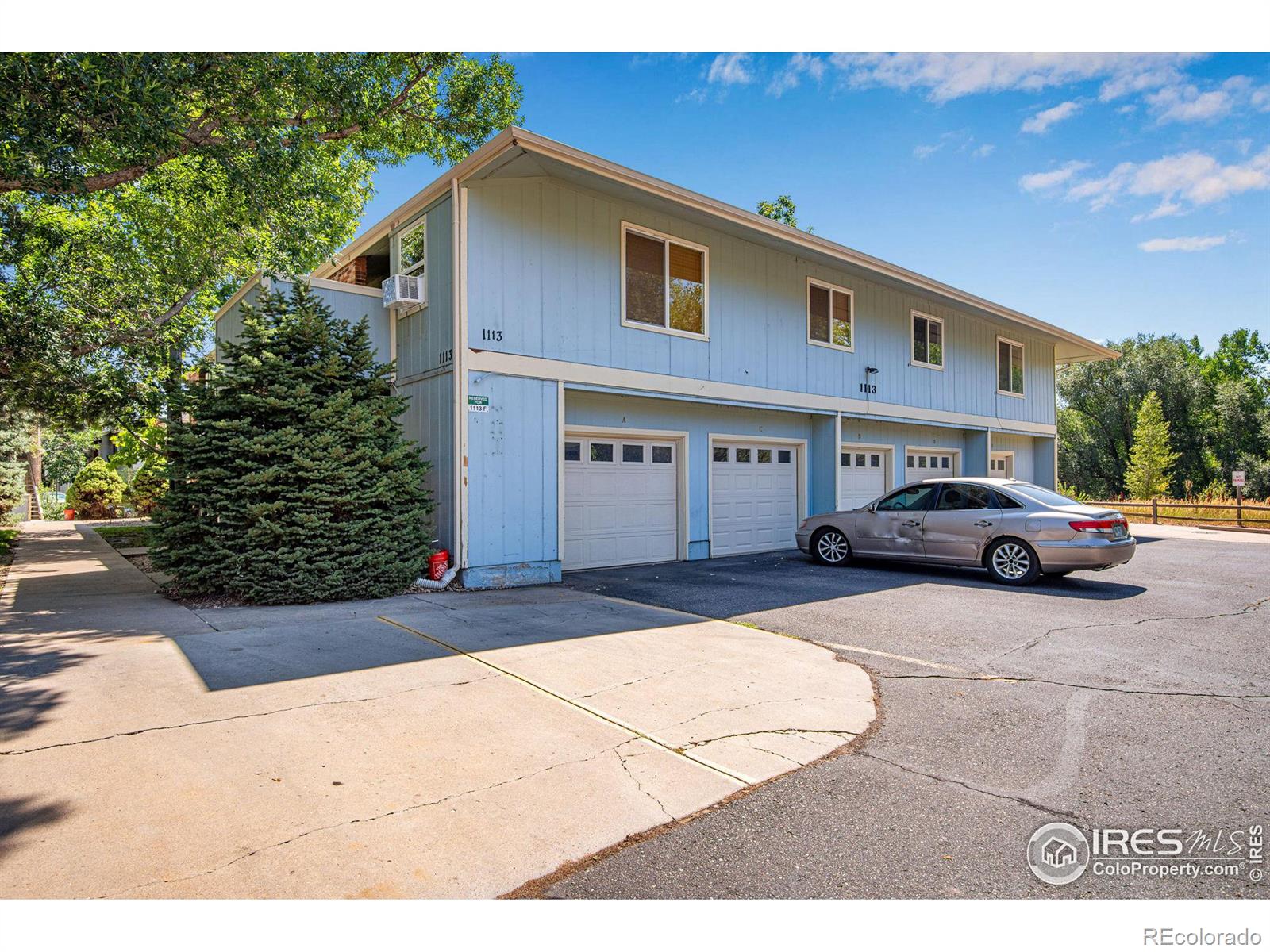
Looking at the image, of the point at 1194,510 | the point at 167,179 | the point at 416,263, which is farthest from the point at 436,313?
the point at 1194,510

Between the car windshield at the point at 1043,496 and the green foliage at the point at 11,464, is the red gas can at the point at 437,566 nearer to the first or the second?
the car windshield at the point at 1043,496

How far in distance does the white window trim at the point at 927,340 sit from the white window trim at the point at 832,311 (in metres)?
2.07

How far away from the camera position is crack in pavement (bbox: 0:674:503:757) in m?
3.43

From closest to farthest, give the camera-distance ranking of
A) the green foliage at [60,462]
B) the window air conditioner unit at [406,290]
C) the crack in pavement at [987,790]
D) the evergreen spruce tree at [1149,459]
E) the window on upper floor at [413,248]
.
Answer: the crack in pavement at [987,790] → the window air conditioner unit at [406,290] → the window on upper floor at [413,248] → the evergreen spruce tree at [1149,459] → the green foliage at [60,462]

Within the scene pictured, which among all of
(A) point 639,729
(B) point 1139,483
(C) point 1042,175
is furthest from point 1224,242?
(B) point 1139,483

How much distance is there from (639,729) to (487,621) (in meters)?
3.08

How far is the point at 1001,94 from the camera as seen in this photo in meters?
8.26

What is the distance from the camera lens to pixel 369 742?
362cm

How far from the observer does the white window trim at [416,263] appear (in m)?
9.42

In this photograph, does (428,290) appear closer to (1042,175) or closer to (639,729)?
(639,729)

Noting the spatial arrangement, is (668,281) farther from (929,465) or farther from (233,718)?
(929,465)

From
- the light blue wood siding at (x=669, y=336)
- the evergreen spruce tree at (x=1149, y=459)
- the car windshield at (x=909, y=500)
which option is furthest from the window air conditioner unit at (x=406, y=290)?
the evergreen spruce tree at (x=1149, y=459)

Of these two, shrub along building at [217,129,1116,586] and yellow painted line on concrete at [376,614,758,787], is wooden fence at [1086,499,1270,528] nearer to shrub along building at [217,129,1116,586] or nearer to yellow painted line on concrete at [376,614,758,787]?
shrub along building at [217,129,1116,586]

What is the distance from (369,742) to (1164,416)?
47908mm
